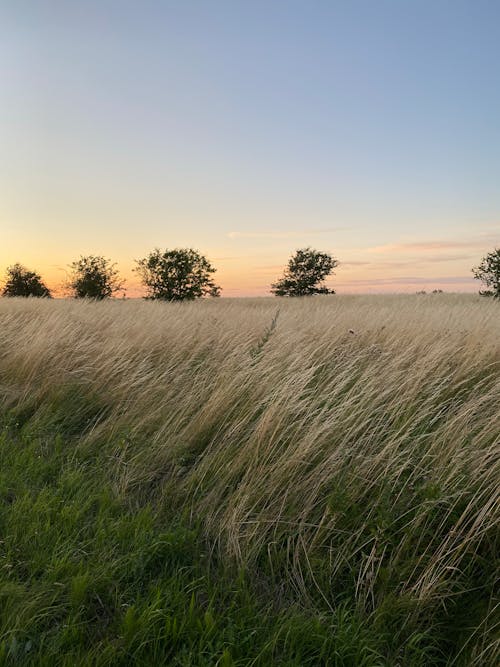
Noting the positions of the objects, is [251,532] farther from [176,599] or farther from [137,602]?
[137,602]

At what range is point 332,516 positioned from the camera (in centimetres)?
277

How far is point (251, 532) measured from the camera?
276 cm

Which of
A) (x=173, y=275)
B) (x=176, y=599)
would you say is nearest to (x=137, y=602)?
(x=176, y=599)

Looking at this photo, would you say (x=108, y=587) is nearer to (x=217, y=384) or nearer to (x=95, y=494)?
(x=95, y=494)

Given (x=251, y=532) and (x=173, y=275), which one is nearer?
(x=251, y=532)

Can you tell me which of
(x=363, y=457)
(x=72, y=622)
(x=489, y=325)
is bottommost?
(x=72, y=622)

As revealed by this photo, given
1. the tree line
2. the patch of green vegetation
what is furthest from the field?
the tree line

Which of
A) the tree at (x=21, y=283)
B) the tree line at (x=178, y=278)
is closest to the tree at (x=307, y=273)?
the tree line at (x=178, y=278)

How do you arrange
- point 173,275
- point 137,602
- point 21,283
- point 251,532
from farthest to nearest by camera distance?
point 21,283
point 173,275
point 251,532
point 137,602

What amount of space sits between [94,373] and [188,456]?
8.07 ft

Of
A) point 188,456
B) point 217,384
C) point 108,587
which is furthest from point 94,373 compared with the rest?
point 108,587

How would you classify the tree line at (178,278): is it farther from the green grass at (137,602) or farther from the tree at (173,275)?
the green grass at (137,602)

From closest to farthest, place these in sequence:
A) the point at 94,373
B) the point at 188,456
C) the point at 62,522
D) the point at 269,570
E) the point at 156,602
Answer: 1. the point at 156,602
2. the point at 269,570
3. the point at 62,522
4. the point at 188,456
5. the point at 94,373

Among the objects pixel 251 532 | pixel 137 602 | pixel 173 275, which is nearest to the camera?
pixel 137 602
